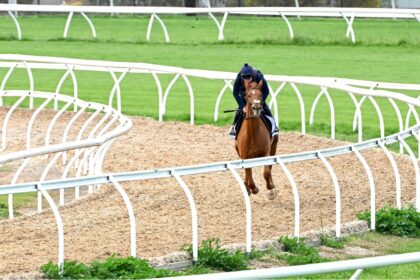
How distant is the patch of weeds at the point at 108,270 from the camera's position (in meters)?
7.18

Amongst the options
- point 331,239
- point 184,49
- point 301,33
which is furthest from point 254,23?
point 331,239

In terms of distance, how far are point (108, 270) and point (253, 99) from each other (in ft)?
10.5

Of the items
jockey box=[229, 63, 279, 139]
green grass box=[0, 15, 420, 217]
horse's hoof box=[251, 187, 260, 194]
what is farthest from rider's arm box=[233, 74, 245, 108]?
green grass box=[0, 15, 420, 217]

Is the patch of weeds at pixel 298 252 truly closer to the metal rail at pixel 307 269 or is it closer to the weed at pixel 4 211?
the metal rail at pixel 307 269

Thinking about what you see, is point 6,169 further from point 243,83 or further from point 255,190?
point 255,190

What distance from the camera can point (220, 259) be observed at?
7844mm

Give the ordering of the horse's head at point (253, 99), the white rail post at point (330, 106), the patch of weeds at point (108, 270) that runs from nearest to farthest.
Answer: the patch of weeds at point (108, 270), the horse's head at point (253, 99), the white rail post at point (330, 106)

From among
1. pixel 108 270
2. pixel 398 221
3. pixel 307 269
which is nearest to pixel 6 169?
pixel 398 221

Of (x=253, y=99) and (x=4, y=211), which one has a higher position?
(x=253, y=99)

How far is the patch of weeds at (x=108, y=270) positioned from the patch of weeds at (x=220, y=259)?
0.45 metres

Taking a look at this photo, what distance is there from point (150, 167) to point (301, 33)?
13.2 m

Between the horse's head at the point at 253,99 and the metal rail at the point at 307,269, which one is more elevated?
the metal rail at the point at 307,269

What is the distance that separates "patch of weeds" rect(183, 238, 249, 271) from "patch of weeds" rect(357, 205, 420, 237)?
157 centimetres

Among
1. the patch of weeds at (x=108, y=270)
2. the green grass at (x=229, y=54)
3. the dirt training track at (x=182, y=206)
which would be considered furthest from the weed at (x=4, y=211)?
the green grass at (x=229, y=54)
